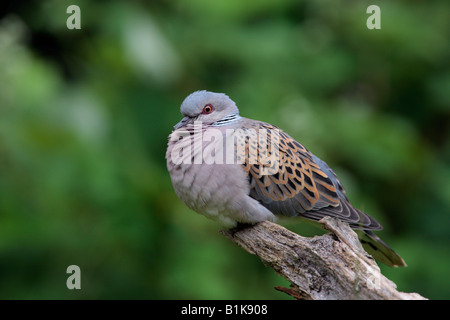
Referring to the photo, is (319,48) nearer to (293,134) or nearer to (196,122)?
(293,134)

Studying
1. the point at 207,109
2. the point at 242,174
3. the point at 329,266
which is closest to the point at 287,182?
the point at 242,174

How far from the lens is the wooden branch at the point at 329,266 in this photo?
2646mm

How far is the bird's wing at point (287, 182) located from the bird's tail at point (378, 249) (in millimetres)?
126

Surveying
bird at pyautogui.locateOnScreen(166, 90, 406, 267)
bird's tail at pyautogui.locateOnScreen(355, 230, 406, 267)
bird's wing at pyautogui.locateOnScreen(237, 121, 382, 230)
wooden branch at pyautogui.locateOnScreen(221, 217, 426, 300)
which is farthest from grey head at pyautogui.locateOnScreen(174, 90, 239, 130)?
bird's tail at pyautogui.locateOnScreen(355, 230, 406, 267)

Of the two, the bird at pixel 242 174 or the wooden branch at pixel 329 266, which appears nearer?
the wooden branch at pixel 329 266

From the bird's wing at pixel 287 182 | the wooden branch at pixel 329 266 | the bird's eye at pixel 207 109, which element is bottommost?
the wooden branch at pixel 329 266

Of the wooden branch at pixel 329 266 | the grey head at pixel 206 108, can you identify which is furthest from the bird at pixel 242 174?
the wooden branch at pixel 329 266

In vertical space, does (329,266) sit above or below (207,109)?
below

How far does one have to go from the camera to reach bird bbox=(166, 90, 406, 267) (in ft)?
11.0

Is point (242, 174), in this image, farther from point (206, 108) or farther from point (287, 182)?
point (206, 108)

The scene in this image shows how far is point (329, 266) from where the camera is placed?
Answer: 2789 millimetres

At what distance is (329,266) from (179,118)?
2.55 metres

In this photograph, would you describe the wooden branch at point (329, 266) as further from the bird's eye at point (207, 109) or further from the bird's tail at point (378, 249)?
the bird's eye at point (207, 109)

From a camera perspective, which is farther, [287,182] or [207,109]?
[287,182]
